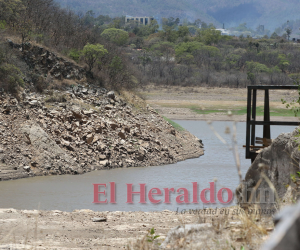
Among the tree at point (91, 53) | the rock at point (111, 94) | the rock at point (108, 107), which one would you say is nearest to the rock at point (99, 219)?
the rock at point (108, 107)

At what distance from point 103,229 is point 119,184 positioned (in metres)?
6.61

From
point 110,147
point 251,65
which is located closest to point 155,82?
point 251,65

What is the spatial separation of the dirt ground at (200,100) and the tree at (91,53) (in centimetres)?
1613

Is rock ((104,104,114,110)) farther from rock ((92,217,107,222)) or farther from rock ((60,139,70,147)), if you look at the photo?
rock ((92,217,107,222))

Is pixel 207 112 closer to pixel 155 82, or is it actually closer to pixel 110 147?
pixel 155 82

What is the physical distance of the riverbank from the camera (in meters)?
4.07

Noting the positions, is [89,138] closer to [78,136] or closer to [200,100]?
[78,136]

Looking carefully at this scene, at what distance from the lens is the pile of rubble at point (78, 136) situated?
15.7 meters

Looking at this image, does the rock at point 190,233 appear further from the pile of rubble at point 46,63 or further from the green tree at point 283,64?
the green tree at point 283,64

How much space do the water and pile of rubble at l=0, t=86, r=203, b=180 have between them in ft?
2.13

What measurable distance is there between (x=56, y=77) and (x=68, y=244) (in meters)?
15.0

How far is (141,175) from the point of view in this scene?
639 inches

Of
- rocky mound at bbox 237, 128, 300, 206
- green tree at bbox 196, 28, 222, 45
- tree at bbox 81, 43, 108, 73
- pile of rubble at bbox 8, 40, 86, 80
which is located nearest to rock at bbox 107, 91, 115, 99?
pile of rubble at bbox 8, 40, 86, 80

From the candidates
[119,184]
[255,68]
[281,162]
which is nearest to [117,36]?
[255,68]
